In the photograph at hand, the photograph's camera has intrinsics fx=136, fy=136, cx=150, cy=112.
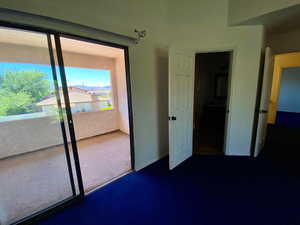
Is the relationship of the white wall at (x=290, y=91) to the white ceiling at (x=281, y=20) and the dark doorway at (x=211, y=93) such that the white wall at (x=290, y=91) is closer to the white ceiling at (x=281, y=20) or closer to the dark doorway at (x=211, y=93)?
the dark doorway at (x=211, y=93)

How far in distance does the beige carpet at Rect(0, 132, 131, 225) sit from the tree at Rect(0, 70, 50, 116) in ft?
2.24

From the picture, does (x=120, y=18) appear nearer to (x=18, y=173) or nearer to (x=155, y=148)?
(x=155, y=148)

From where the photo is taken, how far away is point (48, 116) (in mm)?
1761

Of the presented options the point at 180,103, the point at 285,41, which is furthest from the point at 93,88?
the point at 285,41

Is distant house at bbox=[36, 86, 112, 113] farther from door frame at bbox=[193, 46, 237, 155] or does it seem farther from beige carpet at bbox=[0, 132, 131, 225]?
door frame at bbox=[193, 46, 237, 155]

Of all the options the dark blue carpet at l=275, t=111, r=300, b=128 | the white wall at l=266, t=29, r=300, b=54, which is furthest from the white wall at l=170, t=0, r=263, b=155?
the dark blue carpet at l=275, t=111, r=300, b=128

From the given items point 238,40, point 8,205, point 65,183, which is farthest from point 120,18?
point 8,205

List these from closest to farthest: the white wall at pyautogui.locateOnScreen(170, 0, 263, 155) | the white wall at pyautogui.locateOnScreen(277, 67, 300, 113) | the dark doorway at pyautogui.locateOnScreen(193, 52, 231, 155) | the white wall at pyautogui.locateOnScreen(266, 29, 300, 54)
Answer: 1. the white wall at pyautogui.locateOnScreen(170, 0, 263, 155)
2. the white wall at pyautogui.locateOnScreen(266, 29, 300, 54)
3. the dark doorway at pyautogui.locateOnScreen(193, 52, 231, 155)
4. the white wall at pyautogui.locateOnScreen(277, 67, 300, 113)

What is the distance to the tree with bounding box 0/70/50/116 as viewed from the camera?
147 cm

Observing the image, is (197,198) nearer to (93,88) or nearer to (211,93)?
(93,88)

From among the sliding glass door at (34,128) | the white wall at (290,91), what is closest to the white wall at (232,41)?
the sliding glass door at (34,128)

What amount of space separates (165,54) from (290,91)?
300 inches

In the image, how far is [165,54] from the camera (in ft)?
8.30

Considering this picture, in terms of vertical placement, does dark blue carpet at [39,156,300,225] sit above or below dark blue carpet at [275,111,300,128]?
below
